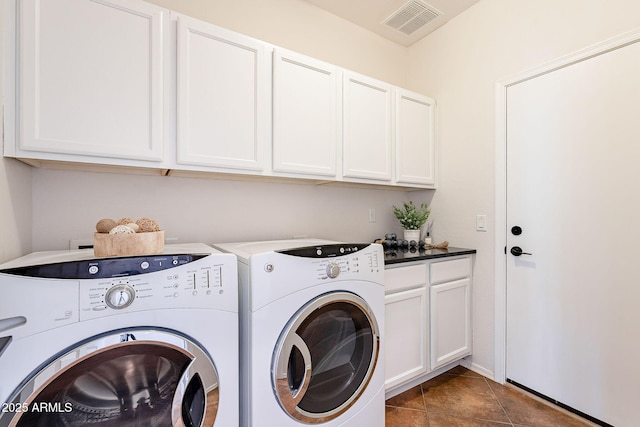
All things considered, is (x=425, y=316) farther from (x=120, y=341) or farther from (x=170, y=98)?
(x=170, y=98)

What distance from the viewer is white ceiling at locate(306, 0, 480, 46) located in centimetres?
222

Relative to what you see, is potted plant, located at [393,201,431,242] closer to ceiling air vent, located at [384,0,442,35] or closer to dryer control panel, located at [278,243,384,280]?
dryer control panel, located at [278,243,384,280]

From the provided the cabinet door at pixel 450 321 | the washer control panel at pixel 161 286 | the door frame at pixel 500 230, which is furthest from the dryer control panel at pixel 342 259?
the door frame at pixel 500 230

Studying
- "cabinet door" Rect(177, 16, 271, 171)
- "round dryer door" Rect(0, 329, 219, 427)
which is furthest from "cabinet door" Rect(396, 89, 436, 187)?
"round dryer door" Rect(0, 329, 219, 427)

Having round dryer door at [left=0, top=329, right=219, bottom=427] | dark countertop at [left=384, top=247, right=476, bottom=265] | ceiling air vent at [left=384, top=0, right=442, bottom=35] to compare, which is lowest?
round dryer door at [left=0, top=329, right=219, bottom=427]

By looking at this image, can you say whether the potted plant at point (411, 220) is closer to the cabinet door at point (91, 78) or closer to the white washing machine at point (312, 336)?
the white washing machine at point (312, 336)

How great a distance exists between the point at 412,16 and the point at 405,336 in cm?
243

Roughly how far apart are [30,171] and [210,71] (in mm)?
974

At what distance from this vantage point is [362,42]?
8.31ft

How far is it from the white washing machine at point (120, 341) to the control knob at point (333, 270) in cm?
42

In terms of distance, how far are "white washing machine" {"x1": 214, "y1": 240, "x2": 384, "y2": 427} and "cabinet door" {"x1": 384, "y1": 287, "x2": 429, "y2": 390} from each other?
0.32 m

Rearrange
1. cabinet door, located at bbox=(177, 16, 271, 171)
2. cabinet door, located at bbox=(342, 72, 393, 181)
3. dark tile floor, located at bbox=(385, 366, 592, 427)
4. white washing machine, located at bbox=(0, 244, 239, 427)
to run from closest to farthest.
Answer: white washing machine, located at bbox=(0, 244, 239, 427), cabinet door, located at bbox=(177, 16, 271, 171), dark tile floor, located at bbox=(385, 366, 592, 427), cabinet door, located at bbox=(342, 72, 393, 181)

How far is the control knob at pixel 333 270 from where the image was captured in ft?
4.30

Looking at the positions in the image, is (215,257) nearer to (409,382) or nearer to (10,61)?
(10,61)
